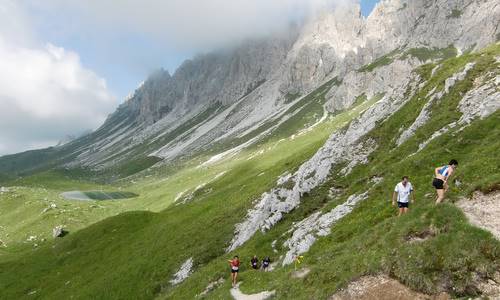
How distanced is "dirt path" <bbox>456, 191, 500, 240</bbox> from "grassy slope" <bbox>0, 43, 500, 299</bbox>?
0.61 metres

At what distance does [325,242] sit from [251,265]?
994 centimetres

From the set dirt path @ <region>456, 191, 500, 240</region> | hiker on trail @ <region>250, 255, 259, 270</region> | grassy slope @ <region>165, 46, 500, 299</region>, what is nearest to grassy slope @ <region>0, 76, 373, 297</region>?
grassy slope @ <region>165, 46, 500, 299</region>

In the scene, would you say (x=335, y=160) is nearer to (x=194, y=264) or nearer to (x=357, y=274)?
(x=194, y=264)

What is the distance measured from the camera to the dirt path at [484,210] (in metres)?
21.6

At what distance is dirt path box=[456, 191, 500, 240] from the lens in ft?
70.9

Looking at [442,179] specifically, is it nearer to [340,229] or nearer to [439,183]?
[439,183]

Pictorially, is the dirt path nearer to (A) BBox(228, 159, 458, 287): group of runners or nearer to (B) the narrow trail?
(A) BBox(228, 159, 458, 287): group of runners

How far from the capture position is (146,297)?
174 ft

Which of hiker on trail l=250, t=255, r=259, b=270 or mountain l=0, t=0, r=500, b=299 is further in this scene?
hiker on trail l=250, t=255, r=259, b=270

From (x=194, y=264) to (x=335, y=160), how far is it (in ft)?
75.6

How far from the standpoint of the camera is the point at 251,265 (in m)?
42.1

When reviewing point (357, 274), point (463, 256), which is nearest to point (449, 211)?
point (463, 256)

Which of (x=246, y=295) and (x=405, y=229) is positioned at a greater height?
(x=405, y=229)

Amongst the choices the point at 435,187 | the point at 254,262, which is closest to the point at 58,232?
the point at 254,262
